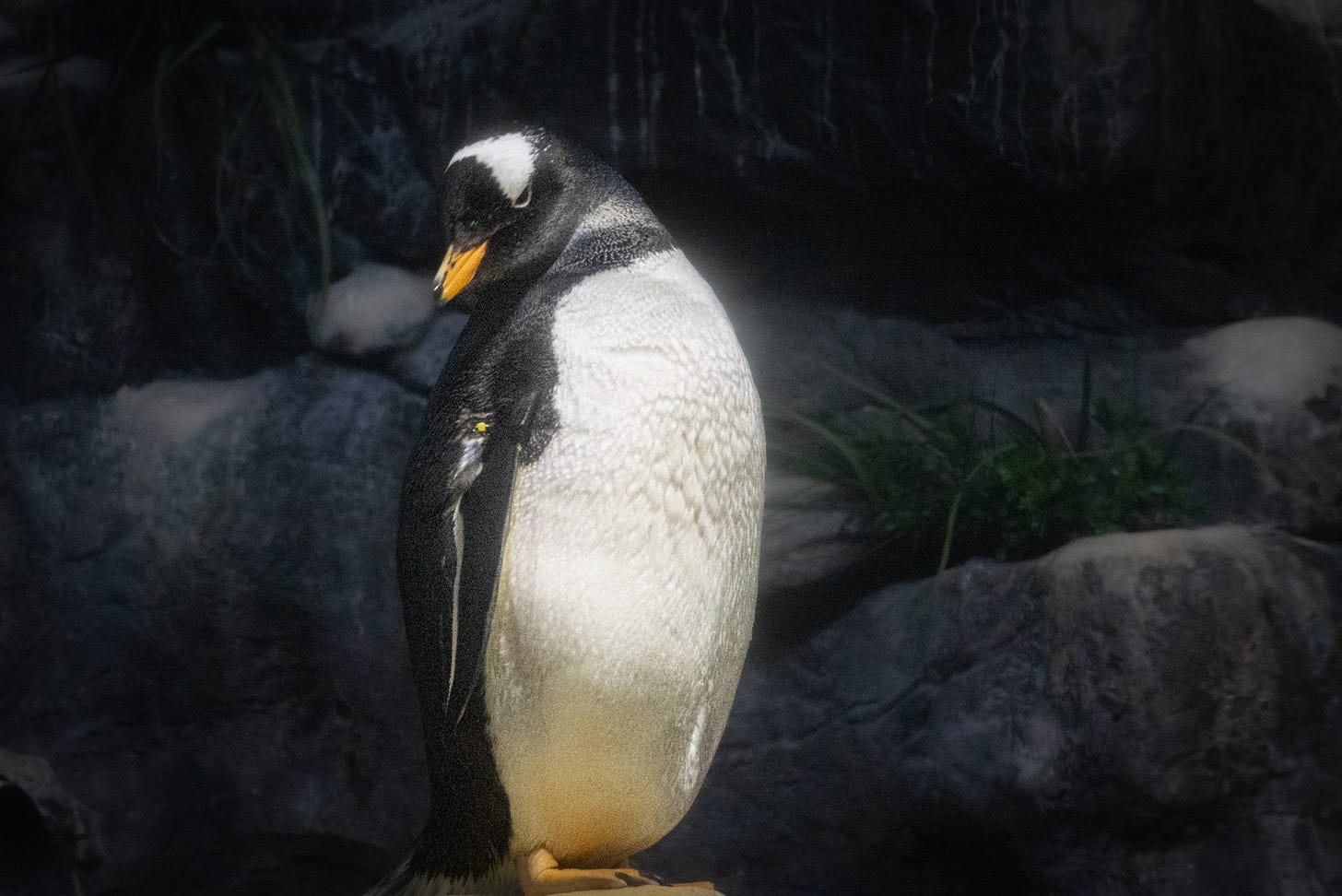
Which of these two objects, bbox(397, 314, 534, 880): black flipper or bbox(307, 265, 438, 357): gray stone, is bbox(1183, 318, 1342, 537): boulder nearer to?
bbox(397, 314, 534, 880): black flipper

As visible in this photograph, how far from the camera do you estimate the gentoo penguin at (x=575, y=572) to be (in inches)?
61.2

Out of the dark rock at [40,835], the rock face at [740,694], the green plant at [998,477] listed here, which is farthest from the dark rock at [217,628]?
the green plant at [998,477]

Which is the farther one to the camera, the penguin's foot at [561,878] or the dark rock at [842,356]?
the dark rock at [842,356]

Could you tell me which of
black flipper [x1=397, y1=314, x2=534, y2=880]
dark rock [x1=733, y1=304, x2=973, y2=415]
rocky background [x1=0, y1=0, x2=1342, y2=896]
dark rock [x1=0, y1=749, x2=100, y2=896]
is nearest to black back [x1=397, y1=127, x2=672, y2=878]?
black flipper [x1=397, y1=314, x2=534, y2=880]

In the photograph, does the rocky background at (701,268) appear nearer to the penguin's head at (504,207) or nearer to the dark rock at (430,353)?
the dark rock at (430,353)

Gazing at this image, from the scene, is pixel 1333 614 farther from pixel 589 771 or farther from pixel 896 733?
pixel 589 771

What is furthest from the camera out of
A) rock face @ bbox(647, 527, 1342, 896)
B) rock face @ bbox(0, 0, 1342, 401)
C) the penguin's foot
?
rock face @ bbox(0, 0, 1342, 401)

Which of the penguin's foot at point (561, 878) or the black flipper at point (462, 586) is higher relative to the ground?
the black flipper at point (462, 586)

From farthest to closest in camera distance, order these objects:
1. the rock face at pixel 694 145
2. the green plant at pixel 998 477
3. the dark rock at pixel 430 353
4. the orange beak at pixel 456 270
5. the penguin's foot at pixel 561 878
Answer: the dark rock at pixel 430 353 < the rock face at pixel 694 145 < the green plant at pixel 998 477 < the orange beak at pixel 456 270 < the penguin's foot at pixel 561 878

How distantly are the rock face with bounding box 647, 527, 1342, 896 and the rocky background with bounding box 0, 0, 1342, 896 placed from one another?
0.05 feet

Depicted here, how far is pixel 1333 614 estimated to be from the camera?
2.17m

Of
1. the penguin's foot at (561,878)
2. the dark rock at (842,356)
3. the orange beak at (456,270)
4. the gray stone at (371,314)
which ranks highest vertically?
the orange beak at (456,270)

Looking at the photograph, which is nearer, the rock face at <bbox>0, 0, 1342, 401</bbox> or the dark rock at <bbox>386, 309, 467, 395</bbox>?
the rock face at <bbox>0, 0, 1342, 401</bbox>

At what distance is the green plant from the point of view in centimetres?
237
